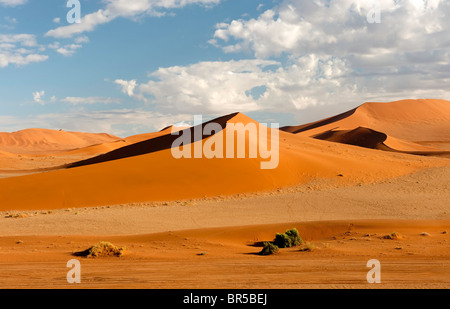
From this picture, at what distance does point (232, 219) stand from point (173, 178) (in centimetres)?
1118

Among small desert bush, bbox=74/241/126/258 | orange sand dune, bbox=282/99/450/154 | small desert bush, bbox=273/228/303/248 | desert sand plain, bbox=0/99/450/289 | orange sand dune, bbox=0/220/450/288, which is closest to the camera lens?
orange sand dune, bbox=0/220/450/288

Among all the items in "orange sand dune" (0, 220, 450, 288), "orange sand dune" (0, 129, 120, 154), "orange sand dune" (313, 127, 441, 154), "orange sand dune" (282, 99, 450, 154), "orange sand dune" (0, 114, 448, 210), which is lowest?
"orange sand dune" (0, 220, 450, 288)

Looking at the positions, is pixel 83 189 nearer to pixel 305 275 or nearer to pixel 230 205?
pixel 230 205

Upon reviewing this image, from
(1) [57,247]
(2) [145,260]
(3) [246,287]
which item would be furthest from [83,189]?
(3) [246,287]

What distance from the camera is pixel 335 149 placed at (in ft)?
145

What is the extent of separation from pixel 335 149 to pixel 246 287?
3804 centimetres

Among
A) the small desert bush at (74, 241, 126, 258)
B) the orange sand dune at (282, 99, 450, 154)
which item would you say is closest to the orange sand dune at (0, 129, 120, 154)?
the orange sand dune at (282, 99, 450, 154)

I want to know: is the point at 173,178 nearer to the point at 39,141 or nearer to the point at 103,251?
the point at 103,251

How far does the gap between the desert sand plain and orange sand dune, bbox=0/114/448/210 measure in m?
0.12

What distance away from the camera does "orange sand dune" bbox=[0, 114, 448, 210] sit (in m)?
27.9

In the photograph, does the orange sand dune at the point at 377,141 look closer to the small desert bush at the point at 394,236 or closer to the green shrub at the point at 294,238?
the small desert bush at the point at 394,236

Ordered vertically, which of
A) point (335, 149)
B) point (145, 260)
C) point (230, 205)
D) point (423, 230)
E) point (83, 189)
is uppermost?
point (335, 149)

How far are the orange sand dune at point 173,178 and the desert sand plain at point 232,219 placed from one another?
0.39 ft

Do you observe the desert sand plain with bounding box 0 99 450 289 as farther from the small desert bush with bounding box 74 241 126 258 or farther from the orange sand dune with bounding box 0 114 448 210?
the small desert bush with bounding box 74 241 126 258
